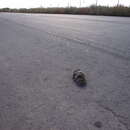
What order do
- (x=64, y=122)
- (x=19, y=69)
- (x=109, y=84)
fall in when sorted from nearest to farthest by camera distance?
(x=64, y=122)
(x=109, y=84)
(x=19, y=69)

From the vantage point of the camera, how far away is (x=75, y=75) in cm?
→ 182

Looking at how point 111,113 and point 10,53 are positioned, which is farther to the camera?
point 10,53

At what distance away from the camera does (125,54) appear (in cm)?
262

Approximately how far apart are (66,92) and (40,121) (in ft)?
1.48

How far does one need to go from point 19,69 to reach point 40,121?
44.6 inches

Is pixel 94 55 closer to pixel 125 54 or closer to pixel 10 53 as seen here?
pixel 125 54

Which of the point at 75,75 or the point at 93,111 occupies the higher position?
the point at 75,75

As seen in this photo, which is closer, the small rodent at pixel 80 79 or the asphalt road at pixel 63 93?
the asphalt road at pixel 63 93

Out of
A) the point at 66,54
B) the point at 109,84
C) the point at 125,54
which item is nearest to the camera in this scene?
the point at 109,84

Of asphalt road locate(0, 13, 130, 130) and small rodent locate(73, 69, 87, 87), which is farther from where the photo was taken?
small rodent locate(73, 69, 87, 87)

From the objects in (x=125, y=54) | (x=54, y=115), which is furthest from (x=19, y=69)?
(x=125, y=54)

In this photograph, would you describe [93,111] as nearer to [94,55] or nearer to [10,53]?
[94,55]

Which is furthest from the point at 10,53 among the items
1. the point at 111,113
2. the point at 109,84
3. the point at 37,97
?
the point at 111,113

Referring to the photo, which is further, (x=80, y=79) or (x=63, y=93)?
(x=80, y=79)
